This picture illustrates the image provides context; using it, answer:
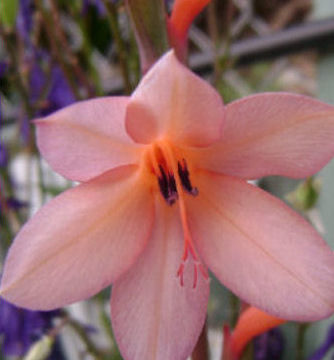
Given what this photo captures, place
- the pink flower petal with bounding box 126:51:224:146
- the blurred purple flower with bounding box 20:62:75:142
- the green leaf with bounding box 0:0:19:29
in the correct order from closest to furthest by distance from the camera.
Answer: the pink flower petal with bounding box 126:51:224:146 → the green leaf with bounding box 0:0:19:29 → the blurred purple flower with bounding box 20:62:75:142

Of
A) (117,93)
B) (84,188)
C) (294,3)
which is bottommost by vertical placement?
(294,3)

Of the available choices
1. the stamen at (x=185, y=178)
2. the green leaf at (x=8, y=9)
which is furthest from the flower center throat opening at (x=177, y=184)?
the green leaf at (x=8, y=9)

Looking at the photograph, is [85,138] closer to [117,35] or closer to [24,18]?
[117,35]

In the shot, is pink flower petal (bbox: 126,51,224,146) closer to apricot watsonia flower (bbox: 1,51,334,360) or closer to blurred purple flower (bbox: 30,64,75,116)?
apricot watsonia flower (bbox: 1,51,334,360)

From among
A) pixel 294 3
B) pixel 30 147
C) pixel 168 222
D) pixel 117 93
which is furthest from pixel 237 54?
pixel 294 3

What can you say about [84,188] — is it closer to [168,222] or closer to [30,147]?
[168,222]

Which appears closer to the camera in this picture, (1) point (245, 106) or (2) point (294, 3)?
(1) point (245, 106)

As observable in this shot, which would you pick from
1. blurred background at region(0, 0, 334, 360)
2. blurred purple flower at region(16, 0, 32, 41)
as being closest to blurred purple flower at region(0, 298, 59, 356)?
blurred background at region(0, 0, 334, 360)

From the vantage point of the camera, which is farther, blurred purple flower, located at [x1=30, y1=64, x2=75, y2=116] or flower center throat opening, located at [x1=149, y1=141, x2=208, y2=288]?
blurred purple flower, located at [x1=30, y1=64, x2=75, y2=116]
